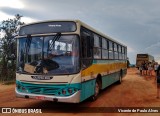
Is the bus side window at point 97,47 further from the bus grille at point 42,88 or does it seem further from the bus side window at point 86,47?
the bus grille at point 42,88

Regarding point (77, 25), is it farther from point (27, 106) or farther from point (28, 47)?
point (27, 106)

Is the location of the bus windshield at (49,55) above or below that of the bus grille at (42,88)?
above

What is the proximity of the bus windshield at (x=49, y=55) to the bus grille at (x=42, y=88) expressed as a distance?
18.1 inches

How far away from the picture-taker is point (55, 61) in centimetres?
1009

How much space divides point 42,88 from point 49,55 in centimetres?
120

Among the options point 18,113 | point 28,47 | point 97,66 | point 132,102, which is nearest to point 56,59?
point 28,47

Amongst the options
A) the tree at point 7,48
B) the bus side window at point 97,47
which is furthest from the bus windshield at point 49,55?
the tree at point 7,48

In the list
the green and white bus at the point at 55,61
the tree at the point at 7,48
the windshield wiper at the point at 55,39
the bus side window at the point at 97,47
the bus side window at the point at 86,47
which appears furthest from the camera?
the tree at the point at 7,48

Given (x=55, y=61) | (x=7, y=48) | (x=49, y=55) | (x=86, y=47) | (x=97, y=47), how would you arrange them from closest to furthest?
1. (x=55, y=61)
2. (x=49, y=55)
3. (x=86, y=47)
4. (x=97, y=47)
5. (x=7, y=48)

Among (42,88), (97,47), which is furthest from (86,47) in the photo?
(42,88)

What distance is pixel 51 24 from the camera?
10.6 metres

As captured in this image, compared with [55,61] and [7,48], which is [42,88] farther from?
[7,48]

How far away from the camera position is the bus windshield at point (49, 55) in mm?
9953

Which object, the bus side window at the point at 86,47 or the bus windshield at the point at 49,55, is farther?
the bus side window at the point at 86,47
